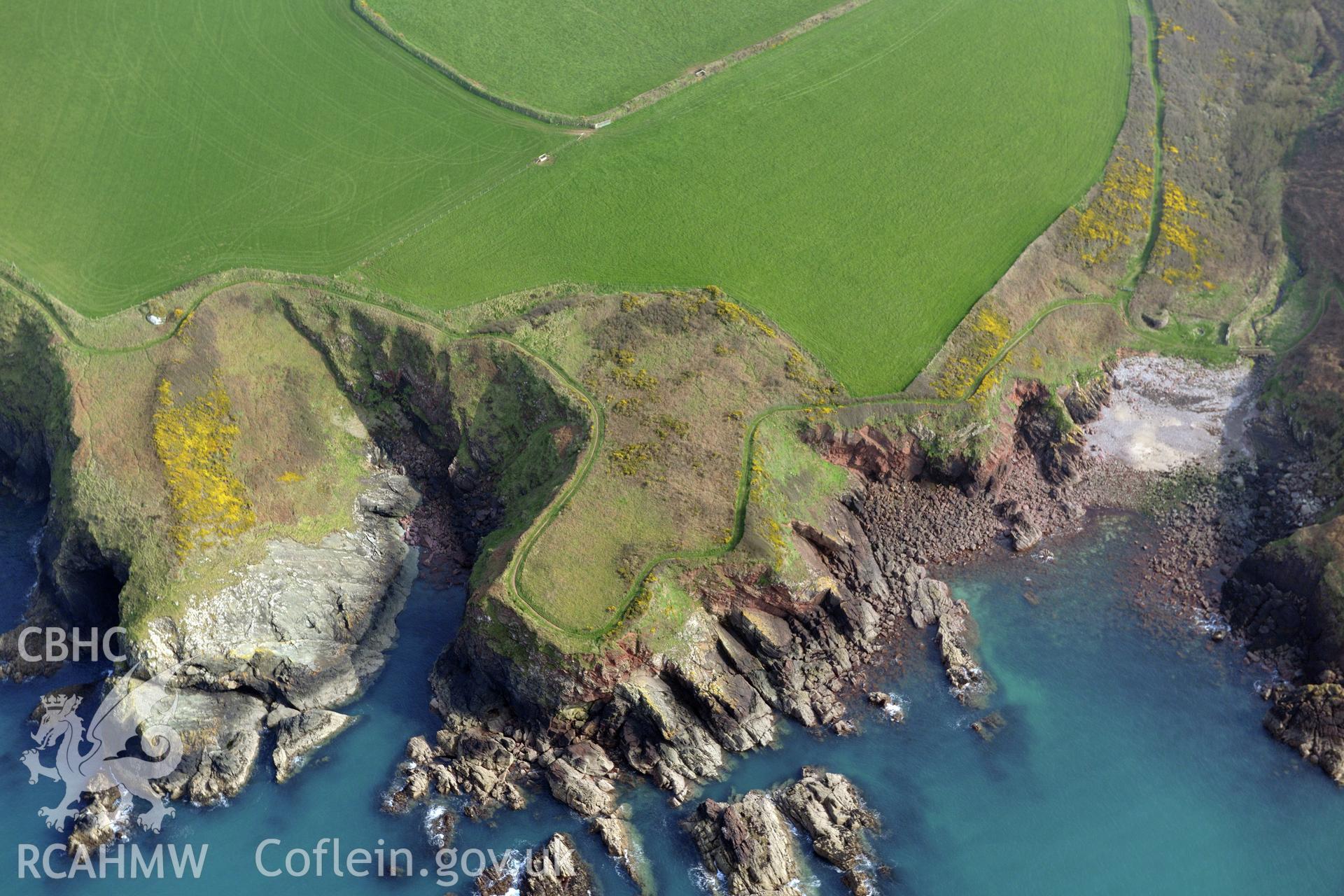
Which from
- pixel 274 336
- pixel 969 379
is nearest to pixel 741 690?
pixel 969 379

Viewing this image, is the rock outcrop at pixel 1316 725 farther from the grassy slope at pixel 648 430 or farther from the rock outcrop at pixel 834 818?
the grassy slope at pixel 648 430

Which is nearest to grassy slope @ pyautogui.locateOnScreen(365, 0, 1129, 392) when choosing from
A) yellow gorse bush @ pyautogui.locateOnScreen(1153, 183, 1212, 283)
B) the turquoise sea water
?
yellow gorse bush @ pyautogui.locateOnScreen(1153, 183, 1212, 283)

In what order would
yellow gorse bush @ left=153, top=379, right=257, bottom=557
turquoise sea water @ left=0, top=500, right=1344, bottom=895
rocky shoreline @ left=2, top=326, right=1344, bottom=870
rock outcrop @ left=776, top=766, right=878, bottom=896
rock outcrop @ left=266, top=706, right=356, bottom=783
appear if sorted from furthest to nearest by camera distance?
yellow gorse bush @ left=153, top=379, right=257, bottom=557
rock outcrop @ left=266, top=706, right=356, bottom=783
rocky shoreline @ left=2, top=326, right=1344, bottom=870
turquoise sea water @ left=0, top=500, right=1344, bottom=895
rock outcrop @ left=776, top=766, right=878, bottom=896

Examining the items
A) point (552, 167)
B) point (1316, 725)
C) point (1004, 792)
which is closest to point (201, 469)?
point (552, 167)

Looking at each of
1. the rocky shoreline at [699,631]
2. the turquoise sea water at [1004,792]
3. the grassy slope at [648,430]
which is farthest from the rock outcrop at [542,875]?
the grassy slope at [648,430]

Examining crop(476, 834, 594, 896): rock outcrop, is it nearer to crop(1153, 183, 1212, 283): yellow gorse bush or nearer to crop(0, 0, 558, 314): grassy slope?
crop(0, 0, 558, 314): grassy slope

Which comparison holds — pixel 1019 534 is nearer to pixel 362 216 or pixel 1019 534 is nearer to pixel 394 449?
pixel 394 449
